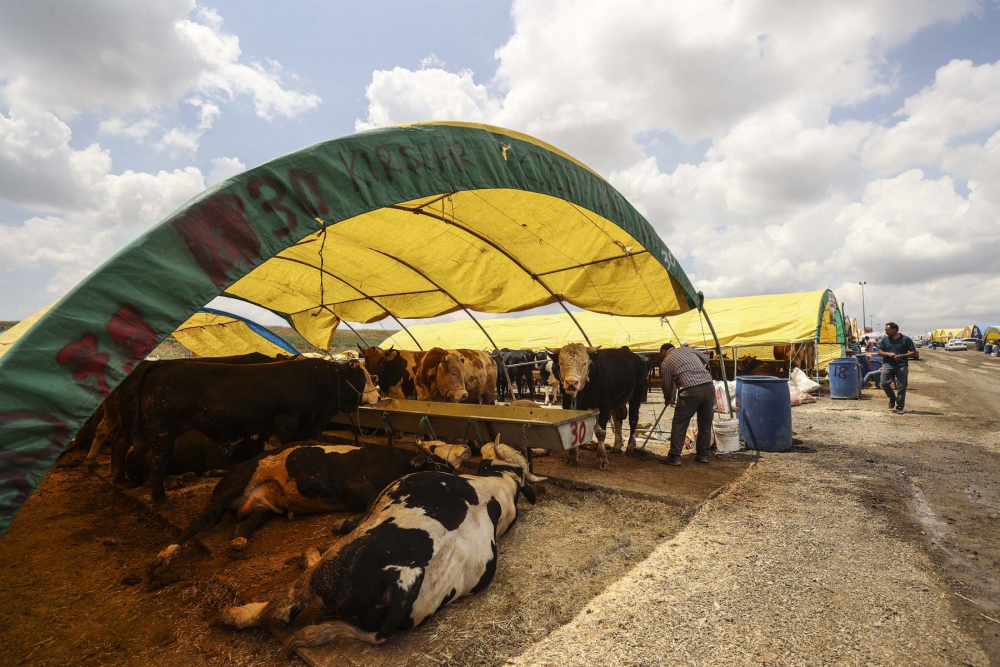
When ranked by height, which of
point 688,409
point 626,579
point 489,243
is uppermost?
point 489,243

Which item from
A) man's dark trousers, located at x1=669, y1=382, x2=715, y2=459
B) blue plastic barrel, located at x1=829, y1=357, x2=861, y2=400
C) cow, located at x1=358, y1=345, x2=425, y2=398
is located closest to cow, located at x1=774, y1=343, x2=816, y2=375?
blue plastic barrel, located at x1=829, y1=357, x2=861, y2=400

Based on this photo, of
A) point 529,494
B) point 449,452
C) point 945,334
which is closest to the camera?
point 529,494

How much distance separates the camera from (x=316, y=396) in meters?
6.24

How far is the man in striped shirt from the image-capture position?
6730 millimetres

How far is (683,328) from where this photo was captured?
64.2ft

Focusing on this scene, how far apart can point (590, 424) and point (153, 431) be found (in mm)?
4622

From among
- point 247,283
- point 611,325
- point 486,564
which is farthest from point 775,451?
point 611,325

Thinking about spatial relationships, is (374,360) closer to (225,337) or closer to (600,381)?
(600,381)

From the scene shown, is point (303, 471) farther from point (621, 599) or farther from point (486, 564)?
point (621, 599)

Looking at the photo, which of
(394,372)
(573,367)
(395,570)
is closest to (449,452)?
(573,367)

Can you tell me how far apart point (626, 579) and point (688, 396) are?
392 cm

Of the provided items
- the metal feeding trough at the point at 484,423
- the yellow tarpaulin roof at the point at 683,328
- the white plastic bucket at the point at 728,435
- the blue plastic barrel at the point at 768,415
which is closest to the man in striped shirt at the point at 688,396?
the white plastic bucket at the point at 728,435

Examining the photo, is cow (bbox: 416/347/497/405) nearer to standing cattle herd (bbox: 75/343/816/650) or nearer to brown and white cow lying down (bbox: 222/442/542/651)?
standing cattle herd (bbox: 75/343/816/650)

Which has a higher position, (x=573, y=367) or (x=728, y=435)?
(x=573, y=367)
